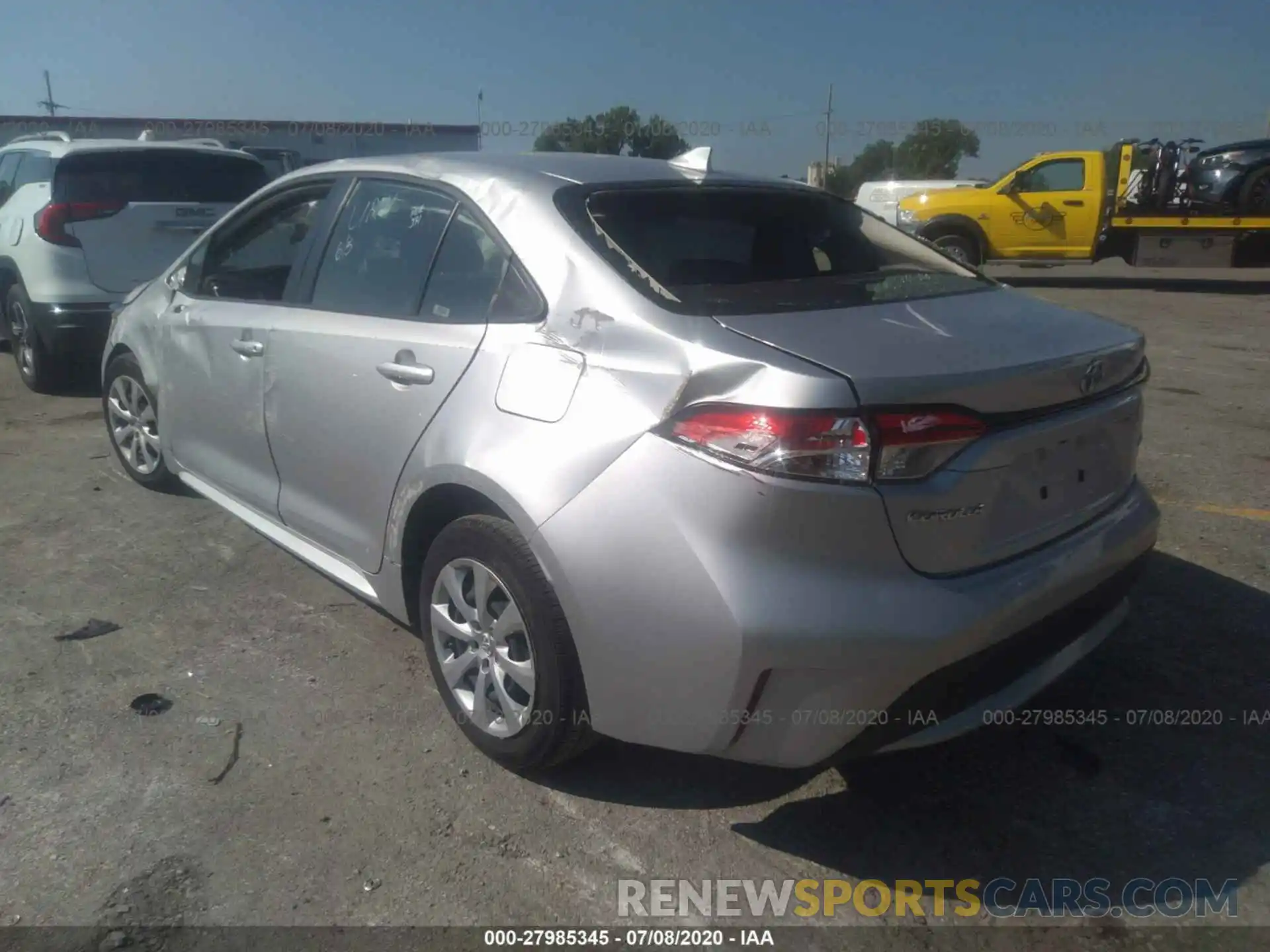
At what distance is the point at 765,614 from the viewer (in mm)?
→ 2170

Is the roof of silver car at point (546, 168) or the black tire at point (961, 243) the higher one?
the roof of silver car at point (546, 168)

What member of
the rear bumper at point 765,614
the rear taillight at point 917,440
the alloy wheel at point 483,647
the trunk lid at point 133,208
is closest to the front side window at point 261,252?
the alloy wheel at point 483,647

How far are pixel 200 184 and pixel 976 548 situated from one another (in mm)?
6742

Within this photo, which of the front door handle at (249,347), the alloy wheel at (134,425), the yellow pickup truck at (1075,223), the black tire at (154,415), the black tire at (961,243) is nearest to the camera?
the front door handle at (249,347)

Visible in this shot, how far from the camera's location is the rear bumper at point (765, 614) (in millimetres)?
2174

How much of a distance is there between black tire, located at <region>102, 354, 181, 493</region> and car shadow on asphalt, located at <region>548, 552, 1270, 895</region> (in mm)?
2952

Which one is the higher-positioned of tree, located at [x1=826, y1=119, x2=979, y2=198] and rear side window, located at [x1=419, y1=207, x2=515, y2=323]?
tree, located at [x1=826, y1=119, x2=979, y2=198]

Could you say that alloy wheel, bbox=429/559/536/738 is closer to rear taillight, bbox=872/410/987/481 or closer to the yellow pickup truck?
rear taillight, bbox=872/410/987/481

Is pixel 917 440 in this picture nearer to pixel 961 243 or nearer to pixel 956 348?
pixel 956 348

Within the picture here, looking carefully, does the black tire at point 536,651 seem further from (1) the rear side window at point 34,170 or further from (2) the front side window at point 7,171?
(2) the front side window at point 7,171

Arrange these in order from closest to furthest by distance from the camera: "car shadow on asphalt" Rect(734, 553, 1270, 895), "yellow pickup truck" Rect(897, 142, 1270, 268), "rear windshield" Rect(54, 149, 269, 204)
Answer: "car shadow on asphalt" Rect(734, 553, 1270, 895), "rear windshield" Rect(54, 149, 269, 204), "yellow pickup truck" Rect(897, 142, 1270, 268)

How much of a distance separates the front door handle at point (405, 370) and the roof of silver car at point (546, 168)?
0.58m

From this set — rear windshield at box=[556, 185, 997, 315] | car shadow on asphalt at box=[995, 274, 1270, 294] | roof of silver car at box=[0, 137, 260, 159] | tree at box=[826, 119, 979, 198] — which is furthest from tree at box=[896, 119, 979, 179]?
rear windshield at box=[556, 185, 997, 315]

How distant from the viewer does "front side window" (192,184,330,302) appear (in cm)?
372
